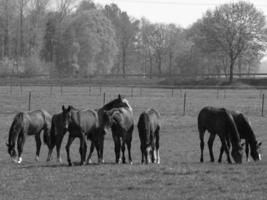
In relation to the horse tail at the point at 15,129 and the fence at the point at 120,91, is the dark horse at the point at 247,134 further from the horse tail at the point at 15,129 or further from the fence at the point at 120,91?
the fence at the point at 120,91

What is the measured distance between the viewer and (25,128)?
1670 cm

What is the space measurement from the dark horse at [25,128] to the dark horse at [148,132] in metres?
3.13

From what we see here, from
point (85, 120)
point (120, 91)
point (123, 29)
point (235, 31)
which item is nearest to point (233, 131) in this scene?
point (85, 120)

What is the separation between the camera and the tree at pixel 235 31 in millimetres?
76062

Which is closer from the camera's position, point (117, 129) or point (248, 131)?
point (117, 129)

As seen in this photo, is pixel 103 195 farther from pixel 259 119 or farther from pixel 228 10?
pixel 228 10

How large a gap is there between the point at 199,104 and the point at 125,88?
761 inches

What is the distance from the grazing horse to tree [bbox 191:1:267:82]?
61872 millimetres

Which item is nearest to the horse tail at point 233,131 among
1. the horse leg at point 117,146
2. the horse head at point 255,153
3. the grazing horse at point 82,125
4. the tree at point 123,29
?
the horse head at point 255,153

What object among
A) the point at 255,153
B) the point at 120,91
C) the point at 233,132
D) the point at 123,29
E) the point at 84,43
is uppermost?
the point at 123,29

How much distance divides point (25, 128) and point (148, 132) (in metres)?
3.57

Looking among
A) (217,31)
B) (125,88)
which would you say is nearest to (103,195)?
(125,88)

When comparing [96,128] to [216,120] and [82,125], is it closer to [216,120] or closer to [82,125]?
[82,125]

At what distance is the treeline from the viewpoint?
7656cm
